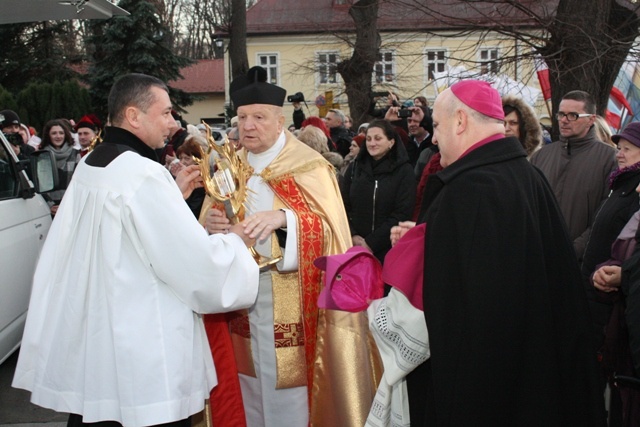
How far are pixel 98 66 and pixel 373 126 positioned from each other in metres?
20.2

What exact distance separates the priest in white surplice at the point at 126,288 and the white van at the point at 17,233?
2.19m

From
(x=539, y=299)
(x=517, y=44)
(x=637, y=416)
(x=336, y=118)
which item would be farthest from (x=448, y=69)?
(x=539, y=299)

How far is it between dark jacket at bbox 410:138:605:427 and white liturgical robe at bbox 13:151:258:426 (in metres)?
1.00

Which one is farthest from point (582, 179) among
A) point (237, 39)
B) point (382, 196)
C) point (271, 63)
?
point (271, 63)

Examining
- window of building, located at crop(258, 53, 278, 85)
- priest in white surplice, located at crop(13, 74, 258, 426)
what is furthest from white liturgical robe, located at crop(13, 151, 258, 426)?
window of building, located at crop(258, 53, 278, 85)

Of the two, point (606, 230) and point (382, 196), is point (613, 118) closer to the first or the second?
point (382, 196)

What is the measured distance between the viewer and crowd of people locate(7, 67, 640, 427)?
248 cm

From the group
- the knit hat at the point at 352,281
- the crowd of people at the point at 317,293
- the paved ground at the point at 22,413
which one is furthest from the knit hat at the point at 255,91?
the paved ground at the point at 22,413

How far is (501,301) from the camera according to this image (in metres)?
2.43

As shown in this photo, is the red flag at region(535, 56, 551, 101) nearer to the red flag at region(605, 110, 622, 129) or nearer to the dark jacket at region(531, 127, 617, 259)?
the red flag at region(605, 110, 622, 129)

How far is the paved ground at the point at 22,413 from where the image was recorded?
498cm

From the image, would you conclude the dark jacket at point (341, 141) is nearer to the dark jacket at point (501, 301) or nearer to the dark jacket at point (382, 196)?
the dark jacket at point (382, 196)

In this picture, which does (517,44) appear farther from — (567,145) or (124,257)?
(124,257)

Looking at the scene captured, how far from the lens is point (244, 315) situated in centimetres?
405
